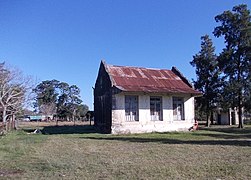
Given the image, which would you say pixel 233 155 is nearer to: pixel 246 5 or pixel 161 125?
pixel 161 125

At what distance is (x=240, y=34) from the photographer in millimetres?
34062

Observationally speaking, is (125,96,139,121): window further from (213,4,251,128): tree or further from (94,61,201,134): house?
(213,4,251,128): tree

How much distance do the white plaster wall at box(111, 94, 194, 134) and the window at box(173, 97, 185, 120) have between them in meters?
0.37

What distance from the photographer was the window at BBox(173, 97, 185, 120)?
27.0 meters

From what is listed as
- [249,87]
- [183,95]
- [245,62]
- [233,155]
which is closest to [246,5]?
[245,62]

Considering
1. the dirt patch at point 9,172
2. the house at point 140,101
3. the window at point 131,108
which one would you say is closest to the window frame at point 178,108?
the house at point 140,101

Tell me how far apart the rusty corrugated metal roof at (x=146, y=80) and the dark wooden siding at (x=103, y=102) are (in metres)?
0.93

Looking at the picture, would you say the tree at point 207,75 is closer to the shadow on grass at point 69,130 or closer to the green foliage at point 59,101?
the shadow on grass at point 69,130

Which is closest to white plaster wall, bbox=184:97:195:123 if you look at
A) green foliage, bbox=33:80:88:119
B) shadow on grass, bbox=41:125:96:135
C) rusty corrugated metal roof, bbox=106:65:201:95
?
rusty corrugated metal roof, bbox=106:65:201:95

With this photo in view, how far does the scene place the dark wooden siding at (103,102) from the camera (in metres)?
25.1

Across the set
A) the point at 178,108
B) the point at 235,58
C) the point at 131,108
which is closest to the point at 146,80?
the point at 131,108

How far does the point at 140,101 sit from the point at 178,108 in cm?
411

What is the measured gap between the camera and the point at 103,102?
2694 centimetres

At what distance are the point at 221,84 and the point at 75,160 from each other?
30.7 meters
